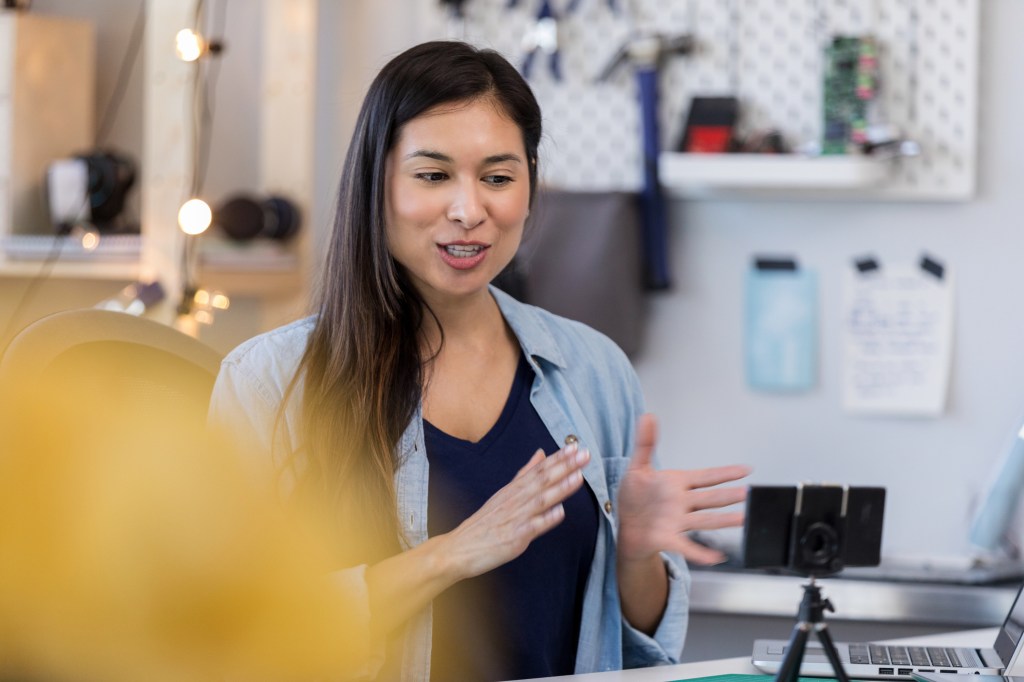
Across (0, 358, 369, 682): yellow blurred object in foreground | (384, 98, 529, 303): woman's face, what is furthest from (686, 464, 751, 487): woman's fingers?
(0, 358, 369, 682): yellow blurred object in foreground

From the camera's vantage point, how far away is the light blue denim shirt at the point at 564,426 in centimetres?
136

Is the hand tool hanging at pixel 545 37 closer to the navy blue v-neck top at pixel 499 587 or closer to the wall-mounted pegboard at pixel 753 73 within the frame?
the wall-mounted pegboard at pixel 753 73

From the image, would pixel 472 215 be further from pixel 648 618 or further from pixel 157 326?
pixel 648 618

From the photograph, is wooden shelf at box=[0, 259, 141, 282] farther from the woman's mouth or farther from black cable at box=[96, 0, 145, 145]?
the woman's mouth

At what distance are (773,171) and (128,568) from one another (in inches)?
86.3

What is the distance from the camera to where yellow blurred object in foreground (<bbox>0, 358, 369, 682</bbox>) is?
0.35 meters

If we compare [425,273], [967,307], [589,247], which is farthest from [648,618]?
[967,307]

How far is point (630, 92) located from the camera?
8.64 feet

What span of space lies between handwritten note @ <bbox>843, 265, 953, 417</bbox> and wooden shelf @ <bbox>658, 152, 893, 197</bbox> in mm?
213

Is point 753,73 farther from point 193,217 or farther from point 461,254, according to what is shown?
point 461,254

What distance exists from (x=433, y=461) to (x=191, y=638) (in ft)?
3.38

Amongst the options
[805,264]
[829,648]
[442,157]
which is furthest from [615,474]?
[805,264]

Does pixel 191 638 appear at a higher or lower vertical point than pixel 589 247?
lower

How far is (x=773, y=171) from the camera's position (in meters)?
2.43
